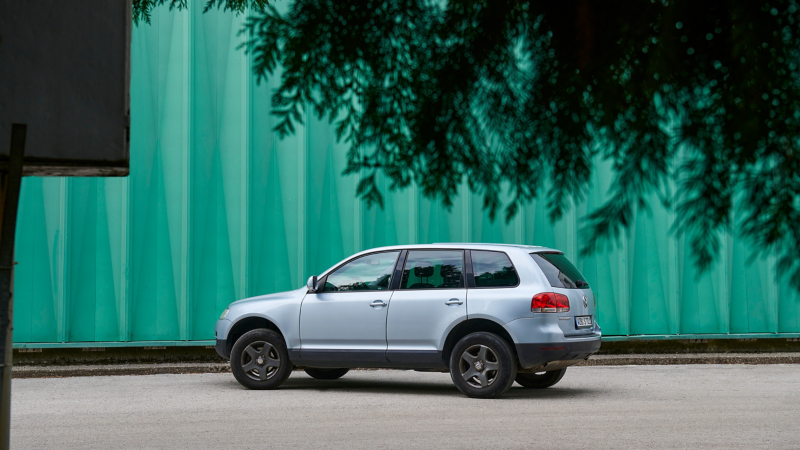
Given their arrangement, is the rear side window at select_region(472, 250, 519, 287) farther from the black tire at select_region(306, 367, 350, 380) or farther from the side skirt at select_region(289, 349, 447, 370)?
the black tire at select_region(306, 367, 350, 380)

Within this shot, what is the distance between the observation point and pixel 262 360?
32.9 feet

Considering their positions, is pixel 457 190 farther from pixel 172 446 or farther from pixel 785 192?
pixel 172 446

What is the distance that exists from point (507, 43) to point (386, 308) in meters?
7.18

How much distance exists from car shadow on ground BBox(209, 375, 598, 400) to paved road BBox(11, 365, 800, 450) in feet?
0.05

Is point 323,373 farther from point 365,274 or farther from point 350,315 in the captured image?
point 365,274

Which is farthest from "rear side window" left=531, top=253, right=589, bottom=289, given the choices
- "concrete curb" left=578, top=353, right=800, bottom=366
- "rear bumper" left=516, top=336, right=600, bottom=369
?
"concrete curb" left=578, top=353, right=800, bottom=366

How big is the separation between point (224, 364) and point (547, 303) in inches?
248

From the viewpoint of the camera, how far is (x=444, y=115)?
2.72 meters

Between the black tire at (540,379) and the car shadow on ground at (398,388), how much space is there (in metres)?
0.09

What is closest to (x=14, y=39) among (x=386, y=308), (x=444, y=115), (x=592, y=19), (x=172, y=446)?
(x=444, y=115)

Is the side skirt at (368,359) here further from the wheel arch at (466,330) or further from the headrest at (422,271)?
the headrest at (422,271)

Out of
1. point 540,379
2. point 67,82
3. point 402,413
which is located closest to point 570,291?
point 540,379

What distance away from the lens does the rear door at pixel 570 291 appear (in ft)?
29.7

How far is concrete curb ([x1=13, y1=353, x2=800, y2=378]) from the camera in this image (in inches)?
485
